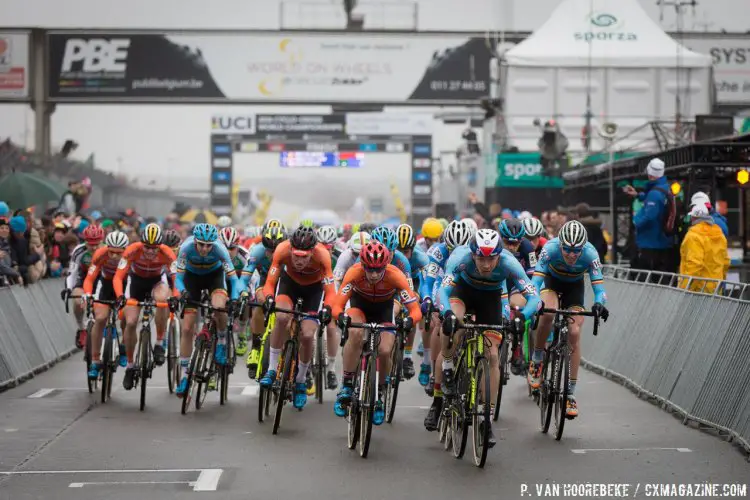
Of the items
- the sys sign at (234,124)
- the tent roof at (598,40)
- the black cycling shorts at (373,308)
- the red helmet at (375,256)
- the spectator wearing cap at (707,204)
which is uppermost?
the tent roof at (598,40)

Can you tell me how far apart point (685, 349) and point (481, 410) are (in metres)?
3.67

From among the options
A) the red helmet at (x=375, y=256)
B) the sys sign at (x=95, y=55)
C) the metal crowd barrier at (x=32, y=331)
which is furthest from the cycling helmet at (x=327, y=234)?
the sys sign at (x=95, y=55)

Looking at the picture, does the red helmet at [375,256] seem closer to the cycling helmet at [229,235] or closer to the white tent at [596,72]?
the cycling helmet at [229,235]

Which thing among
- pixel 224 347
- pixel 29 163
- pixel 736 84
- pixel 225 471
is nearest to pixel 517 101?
pixel 736 84

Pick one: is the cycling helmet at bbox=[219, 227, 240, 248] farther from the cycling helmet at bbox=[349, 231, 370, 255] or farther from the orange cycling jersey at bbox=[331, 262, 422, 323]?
the orange cycling jersey at bbox=[331, 262, 422, 323]

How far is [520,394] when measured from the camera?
51.4 ft

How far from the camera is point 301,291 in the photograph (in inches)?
523

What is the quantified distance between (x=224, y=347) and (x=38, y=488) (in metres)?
4.97

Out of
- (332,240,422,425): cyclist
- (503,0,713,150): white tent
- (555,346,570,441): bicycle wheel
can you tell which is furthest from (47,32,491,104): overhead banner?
(332,240,422,425): cyclist

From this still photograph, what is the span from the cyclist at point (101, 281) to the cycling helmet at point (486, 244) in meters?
A: 5.15

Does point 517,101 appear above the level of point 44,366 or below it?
above

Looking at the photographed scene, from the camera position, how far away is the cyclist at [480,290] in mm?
10930

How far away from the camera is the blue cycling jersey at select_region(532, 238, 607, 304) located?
1269 cm

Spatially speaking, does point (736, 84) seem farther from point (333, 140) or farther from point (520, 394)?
point (520, 394)
